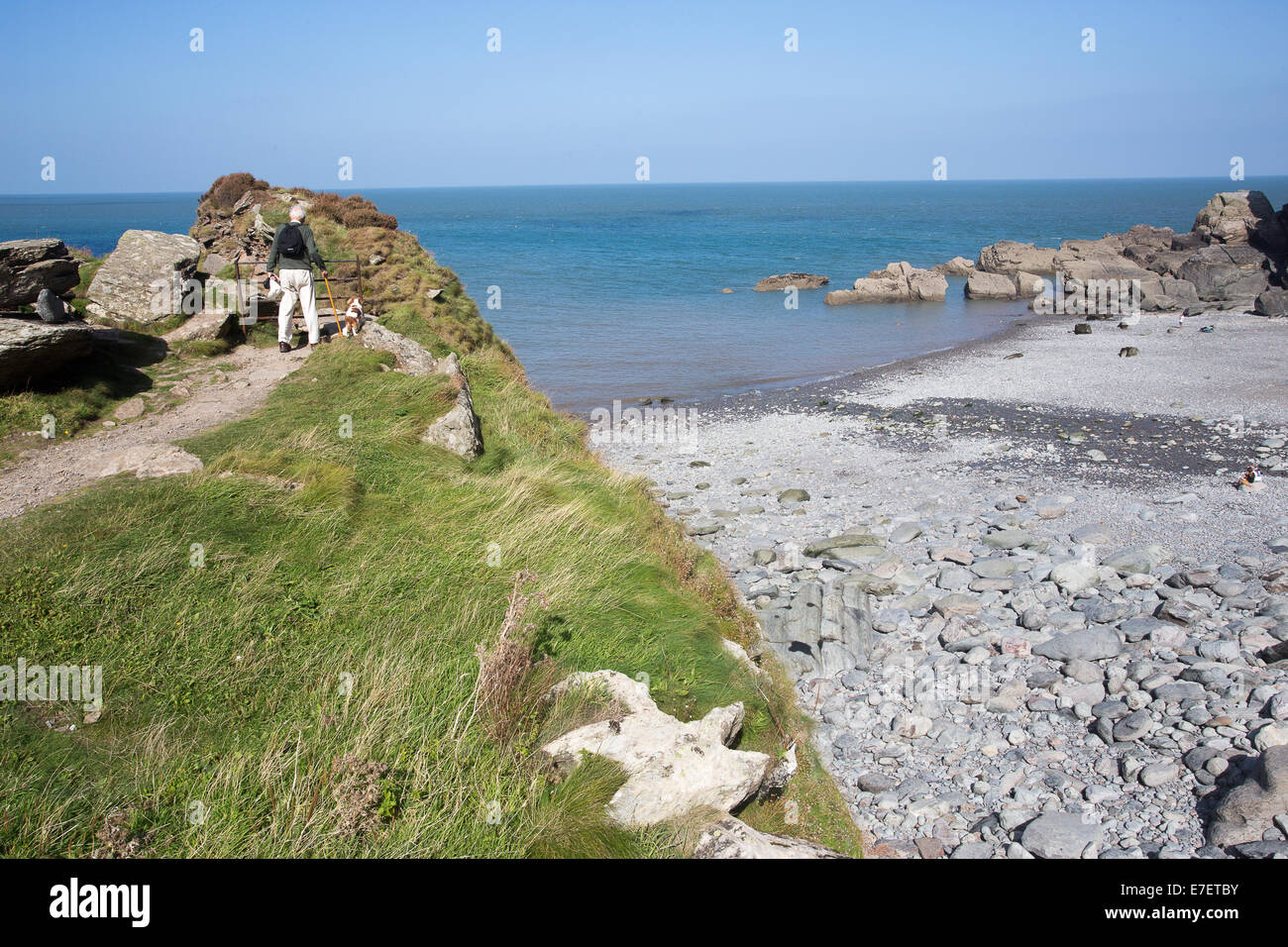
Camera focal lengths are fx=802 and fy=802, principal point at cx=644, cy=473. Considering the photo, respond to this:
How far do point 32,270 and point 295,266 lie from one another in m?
3.60

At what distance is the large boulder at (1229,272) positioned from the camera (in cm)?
3884

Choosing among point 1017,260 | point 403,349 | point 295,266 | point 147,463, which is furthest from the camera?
point 1017,260

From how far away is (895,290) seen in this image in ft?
158

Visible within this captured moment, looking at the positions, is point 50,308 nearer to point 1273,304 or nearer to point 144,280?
point 144,280

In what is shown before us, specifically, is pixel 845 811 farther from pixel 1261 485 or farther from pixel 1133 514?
pixel 1261 485

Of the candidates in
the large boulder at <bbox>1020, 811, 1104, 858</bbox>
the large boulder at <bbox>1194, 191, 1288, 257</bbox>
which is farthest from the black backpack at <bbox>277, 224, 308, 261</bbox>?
the large boulder at <bbox>1194, 191, 1288, 257</bbox>

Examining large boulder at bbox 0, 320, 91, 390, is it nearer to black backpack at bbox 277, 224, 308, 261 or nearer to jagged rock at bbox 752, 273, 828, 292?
black backpack at bbox 277, 224, 308, 261

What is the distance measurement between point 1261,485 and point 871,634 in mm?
9510

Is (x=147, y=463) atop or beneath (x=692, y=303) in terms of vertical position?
beneath

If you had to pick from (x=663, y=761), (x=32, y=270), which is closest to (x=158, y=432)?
(x=32, y=270)

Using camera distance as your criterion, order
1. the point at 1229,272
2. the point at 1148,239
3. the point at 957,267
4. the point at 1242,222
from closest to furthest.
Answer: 1. the point at 1229,272
2. the point at 1242,222
3. the point at 1148,239
4. the point at 957,267

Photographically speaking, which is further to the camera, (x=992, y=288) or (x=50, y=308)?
(x=992, y=288)

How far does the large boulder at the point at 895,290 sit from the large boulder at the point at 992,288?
Answer: 1856mm

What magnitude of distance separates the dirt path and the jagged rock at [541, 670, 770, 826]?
19.2 feet
